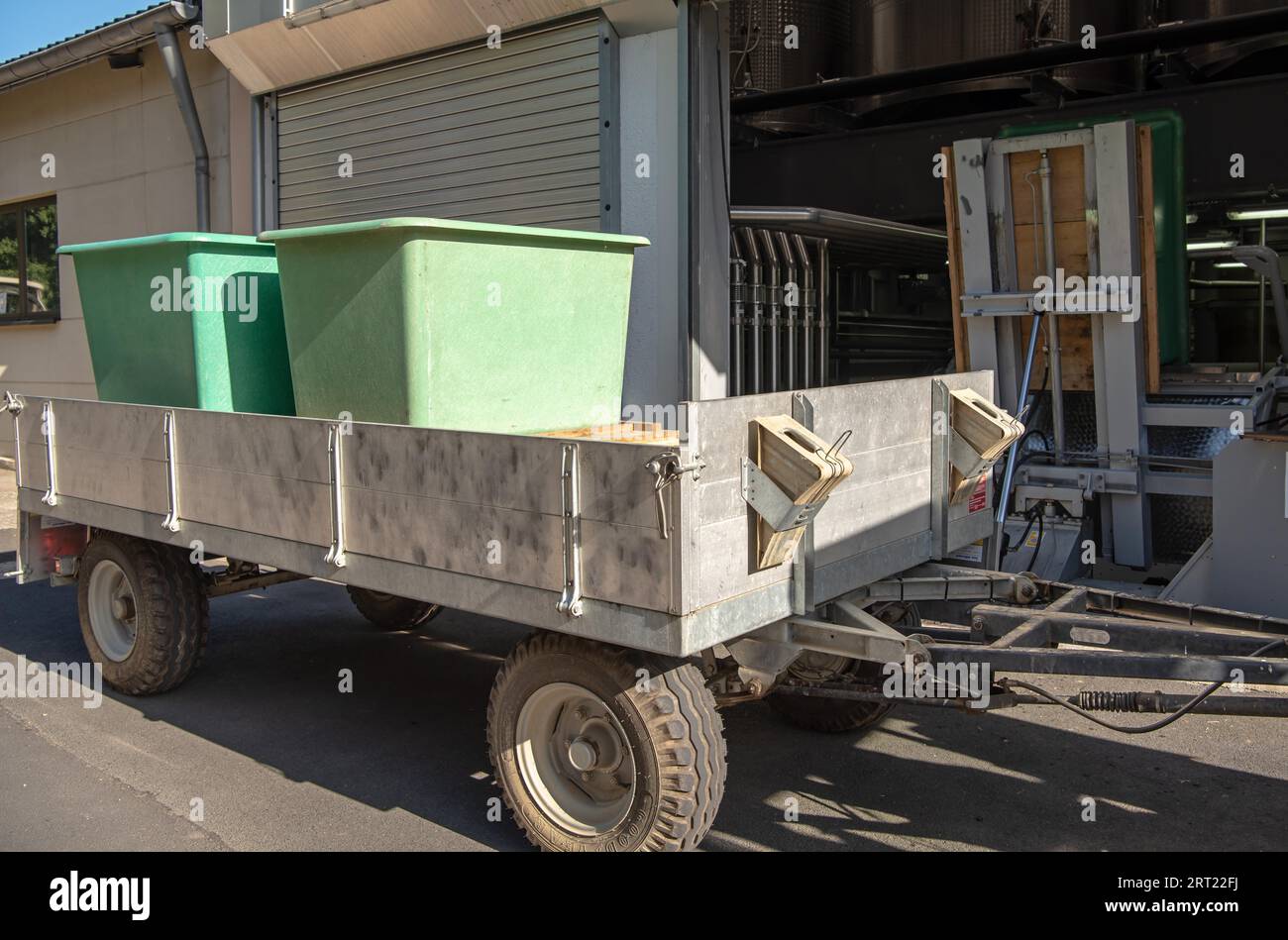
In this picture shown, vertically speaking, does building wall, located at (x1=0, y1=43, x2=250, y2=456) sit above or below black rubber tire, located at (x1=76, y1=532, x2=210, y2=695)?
above

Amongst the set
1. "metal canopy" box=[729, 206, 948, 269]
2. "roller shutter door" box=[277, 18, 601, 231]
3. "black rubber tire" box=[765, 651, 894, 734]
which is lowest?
"black rubber tire" box=[765, 651, 894, 734]


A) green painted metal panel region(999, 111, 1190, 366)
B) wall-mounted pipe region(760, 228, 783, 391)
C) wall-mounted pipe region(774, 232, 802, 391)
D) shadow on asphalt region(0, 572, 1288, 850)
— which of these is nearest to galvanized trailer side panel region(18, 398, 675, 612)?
shadow on asphalt region(0, 572, 1288, 850)

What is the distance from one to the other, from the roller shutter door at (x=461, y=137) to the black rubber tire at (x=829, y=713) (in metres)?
3.60

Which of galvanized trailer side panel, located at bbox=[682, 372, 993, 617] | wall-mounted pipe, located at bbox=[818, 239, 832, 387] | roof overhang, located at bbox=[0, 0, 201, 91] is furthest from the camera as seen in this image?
roof overhang, located at bbox=[0, 0, 201, 91]

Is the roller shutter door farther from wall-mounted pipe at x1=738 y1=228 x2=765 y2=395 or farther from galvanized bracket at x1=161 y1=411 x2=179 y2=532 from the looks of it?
galvanized bracket at x1=161 y1=411 x2=179 y2=532

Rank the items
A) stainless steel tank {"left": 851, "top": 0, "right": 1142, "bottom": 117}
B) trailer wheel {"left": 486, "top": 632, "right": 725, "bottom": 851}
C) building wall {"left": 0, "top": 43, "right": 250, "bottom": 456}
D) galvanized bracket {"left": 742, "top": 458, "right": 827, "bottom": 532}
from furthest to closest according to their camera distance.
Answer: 1. building wall {"left": 0, "top": 43, "right": 250, "bottom": 456}
2. stainless steel tank {"left": 851, "top": 0, "right": 1142, "bottom": 117}
3. trailer wheel {"left": 486, "top": 632, "right": 725, "bottom": 851}
4. galvanized bracket {"left": 742, "top": 458, "right": 827, "bottom": 532}

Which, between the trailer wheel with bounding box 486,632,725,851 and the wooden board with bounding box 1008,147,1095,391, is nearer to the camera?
the trailer wheel with bounding box 486,632,725,851

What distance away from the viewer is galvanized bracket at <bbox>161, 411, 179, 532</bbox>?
4906 mm

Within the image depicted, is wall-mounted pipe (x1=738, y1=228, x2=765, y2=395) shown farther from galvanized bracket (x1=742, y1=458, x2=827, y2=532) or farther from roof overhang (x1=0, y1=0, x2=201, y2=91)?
roof overhang (x1=0, y1=0, x2=201, y2=91)

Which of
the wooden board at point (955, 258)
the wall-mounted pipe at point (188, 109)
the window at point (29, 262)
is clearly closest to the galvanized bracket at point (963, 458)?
the wooden board at point (955, 258)

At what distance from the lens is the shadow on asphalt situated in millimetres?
4121

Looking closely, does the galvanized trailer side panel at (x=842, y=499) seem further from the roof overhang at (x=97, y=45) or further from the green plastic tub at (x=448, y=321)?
the roof overhang at (x=97, y=45)

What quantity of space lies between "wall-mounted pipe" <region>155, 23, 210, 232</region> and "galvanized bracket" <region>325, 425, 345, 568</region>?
796cm

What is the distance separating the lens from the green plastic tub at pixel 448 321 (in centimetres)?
413
